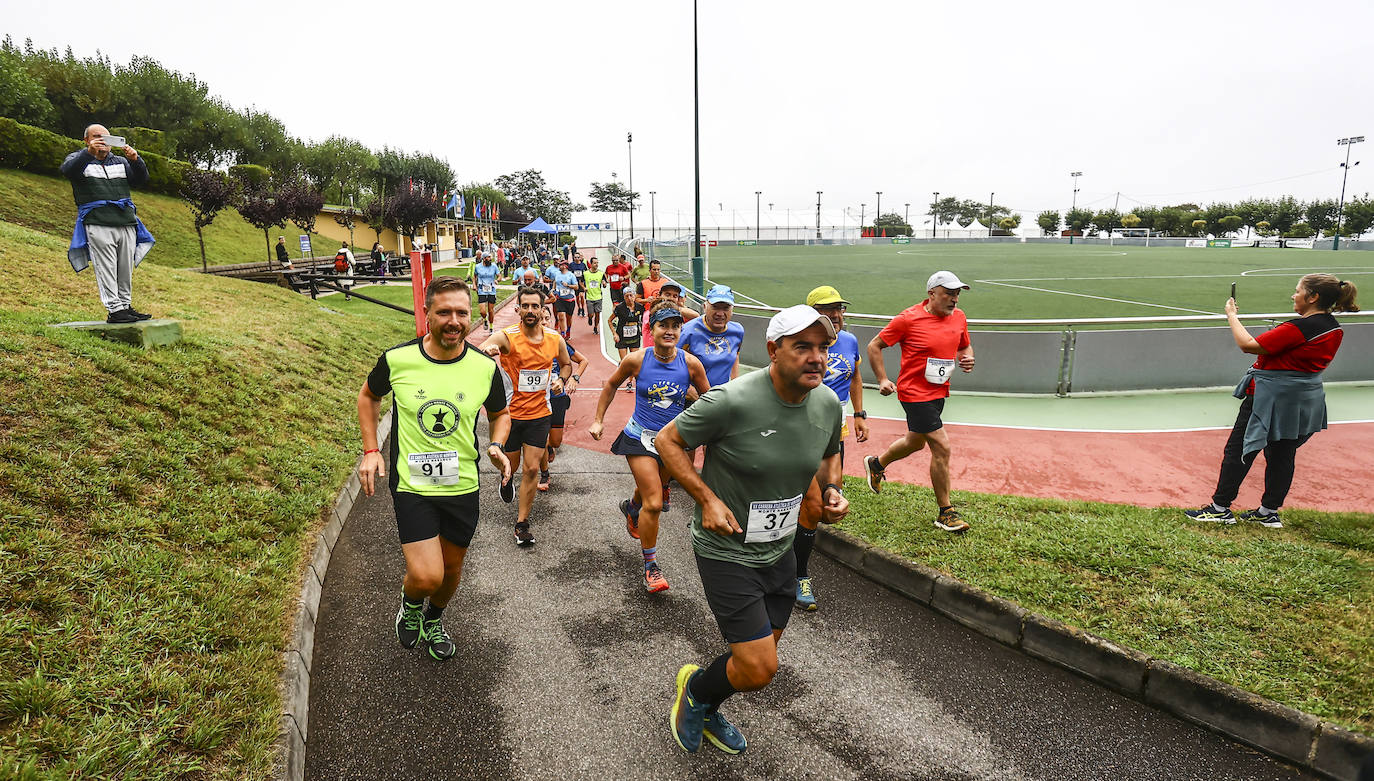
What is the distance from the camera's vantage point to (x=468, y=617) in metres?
4.43

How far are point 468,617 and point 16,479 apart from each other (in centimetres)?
277

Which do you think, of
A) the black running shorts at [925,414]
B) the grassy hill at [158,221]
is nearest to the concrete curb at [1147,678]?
the black running shorts at [925,414]

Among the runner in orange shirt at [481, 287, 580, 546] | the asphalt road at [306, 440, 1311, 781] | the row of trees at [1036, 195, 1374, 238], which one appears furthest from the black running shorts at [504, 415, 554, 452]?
the row of trees at [1036, 195, 1374, 238]

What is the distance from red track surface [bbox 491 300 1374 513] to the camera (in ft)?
20.9

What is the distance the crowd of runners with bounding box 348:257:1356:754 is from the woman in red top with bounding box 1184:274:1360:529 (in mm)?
15

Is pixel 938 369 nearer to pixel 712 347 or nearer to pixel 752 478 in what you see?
pixel 712 347

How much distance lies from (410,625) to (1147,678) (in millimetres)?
4100

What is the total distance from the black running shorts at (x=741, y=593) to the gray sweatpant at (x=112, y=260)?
6.94 m

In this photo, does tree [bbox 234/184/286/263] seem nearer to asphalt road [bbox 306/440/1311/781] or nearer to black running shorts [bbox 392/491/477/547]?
asphalt road [bbox 306/440/1311/781]

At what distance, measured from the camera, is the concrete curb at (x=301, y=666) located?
9.70ft

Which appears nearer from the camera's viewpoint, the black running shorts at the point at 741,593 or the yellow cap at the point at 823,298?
the black running shorts at the point at 741,593

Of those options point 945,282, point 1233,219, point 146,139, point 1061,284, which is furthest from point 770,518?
point 1233,219

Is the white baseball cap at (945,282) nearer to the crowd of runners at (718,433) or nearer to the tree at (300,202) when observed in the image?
the crowd of runners at (718,433)

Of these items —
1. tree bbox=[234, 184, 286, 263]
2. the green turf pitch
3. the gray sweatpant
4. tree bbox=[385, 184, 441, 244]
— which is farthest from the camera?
tree bbox=[385, 184, 441, 244]
